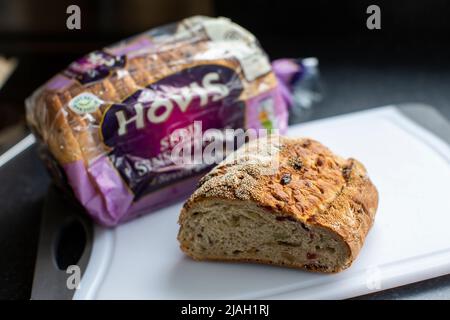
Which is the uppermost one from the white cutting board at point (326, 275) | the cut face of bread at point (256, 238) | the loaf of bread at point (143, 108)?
the loaf of bread at point (143, 108)

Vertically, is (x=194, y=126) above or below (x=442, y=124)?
above

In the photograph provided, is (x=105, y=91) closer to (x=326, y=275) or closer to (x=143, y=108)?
(x=143, y=108)

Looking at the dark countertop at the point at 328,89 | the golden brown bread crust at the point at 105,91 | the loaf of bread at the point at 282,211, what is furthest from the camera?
the dark countertop at the point at 328,89

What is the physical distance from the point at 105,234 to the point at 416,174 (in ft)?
2.40

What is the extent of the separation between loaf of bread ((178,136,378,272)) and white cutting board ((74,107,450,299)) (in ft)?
0.12

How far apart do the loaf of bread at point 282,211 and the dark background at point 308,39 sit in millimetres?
559

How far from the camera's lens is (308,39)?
6.75ft

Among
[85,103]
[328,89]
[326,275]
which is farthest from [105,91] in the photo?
[328,89]

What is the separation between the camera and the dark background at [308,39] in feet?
6.03

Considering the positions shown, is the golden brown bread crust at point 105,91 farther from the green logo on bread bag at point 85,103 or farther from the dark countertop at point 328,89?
the dark countertop at point 328,89

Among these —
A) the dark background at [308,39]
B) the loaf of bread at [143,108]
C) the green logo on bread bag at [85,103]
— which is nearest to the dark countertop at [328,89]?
the dark background at [308,39]

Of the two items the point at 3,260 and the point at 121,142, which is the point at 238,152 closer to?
the point at 121,142

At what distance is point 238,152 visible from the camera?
1287 mm

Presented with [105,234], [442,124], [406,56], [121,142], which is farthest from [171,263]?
[406,56]
